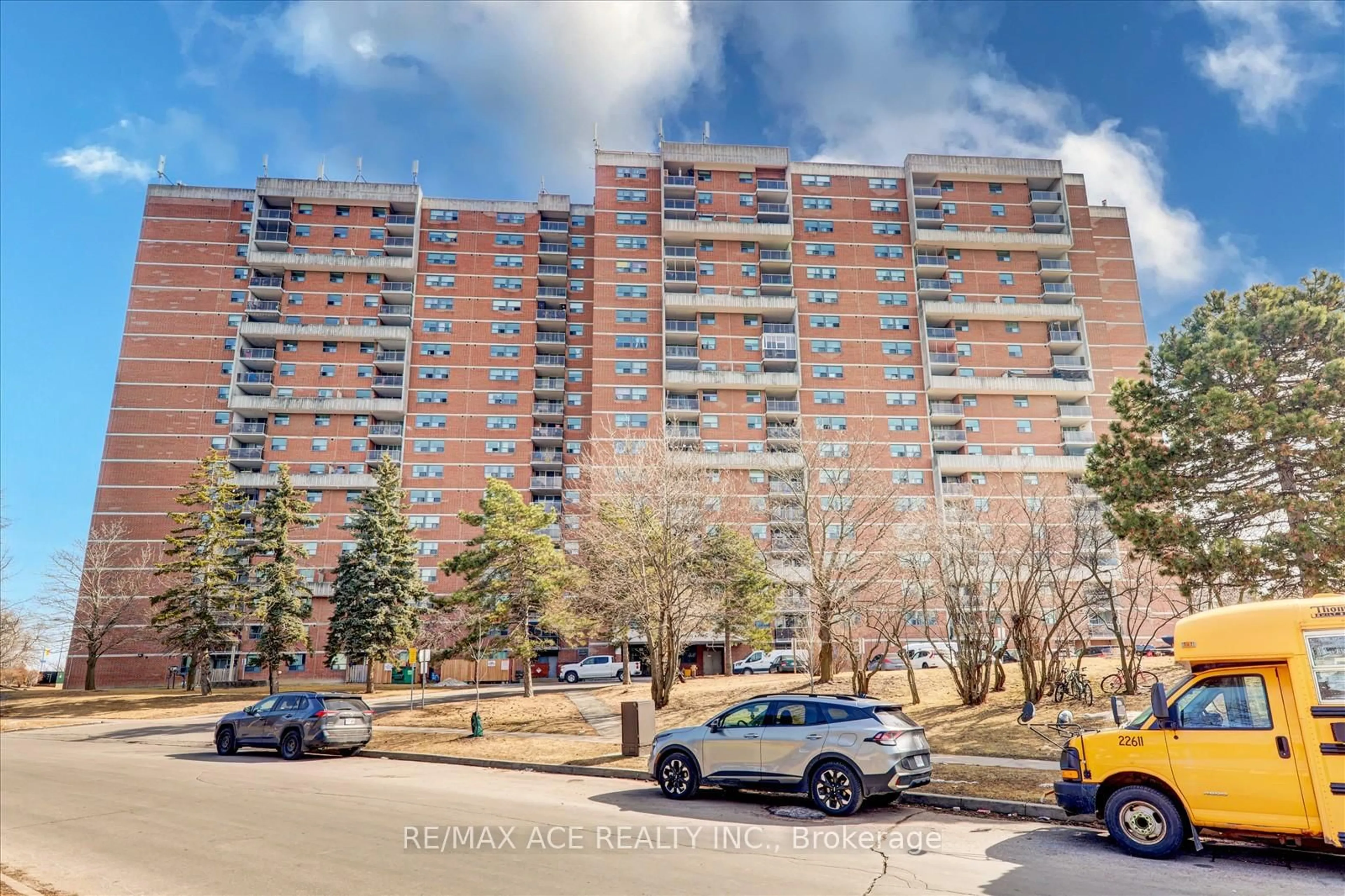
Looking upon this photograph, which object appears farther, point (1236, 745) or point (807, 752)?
point (807, 752)

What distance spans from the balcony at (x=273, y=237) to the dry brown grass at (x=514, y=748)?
5727cm

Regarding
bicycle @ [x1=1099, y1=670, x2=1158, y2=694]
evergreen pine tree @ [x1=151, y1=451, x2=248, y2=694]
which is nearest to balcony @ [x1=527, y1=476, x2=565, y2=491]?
evergreen pine tree @ [x1=151, y1=451, x2=248, y2=694]

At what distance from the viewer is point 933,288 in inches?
2643

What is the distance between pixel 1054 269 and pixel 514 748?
67631mm

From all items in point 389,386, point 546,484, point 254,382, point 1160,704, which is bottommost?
point 1160,704

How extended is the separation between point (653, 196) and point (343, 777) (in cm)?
6204

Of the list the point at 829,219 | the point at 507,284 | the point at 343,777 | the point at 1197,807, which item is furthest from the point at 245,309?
the point at 1197,807

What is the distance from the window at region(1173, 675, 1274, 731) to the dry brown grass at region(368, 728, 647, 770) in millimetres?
9655

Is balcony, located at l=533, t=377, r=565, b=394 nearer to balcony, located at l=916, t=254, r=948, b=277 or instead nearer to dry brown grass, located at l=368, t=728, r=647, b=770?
balcony, located at l=916, t=254, r=948, b=277

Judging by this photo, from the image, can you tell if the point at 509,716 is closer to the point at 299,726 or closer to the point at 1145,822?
the point at 299,726

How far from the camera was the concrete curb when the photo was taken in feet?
33.5


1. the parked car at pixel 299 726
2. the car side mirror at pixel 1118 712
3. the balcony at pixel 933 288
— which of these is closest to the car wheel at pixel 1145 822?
the car side mirror at pixel 1118 712

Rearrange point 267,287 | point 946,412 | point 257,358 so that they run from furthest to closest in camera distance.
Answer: point 267,287
point 257,358
point 946,412

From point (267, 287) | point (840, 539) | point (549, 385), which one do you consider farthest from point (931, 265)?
point (267, 287)
